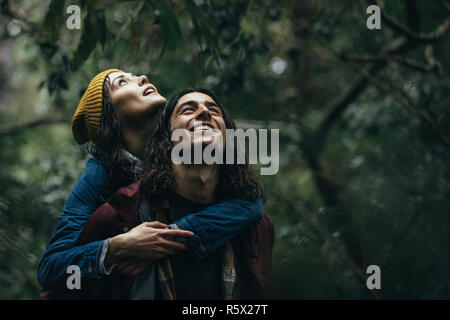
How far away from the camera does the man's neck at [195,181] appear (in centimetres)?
162

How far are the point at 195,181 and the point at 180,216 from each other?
145mm

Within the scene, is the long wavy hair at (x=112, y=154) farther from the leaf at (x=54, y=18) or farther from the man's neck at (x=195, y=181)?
the leaf at (x=54, y=18)

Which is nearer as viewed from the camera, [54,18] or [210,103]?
[210,103]

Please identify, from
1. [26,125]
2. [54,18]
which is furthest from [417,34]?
[26,125]

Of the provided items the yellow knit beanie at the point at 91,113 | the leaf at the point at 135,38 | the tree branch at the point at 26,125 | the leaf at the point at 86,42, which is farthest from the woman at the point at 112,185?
the tree branch at the point at 26,125

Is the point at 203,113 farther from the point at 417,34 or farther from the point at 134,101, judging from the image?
the point at 417,34

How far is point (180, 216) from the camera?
5.34 feet

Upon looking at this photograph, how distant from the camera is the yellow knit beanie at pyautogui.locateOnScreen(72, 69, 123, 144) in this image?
5.56ft

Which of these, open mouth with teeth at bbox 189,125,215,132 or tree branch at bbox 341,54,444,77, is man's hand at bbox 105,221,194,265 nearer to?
open mouth with teeth at bbox 189,125,215,132

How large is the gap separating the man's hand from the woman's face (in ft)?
1.45

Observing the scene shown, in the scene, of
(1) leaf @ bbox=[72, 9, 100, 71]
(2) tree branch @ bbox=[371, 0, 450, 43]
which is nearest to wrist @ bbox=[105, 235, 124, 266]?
(1) leaf @ bbox=[72, 9, 100, 71]

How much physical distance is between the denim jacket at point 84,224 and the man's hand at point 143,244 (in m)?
0.05

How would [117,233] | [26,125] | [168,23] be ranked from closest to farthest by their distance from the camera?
1. [117,233]
2. [168,23]
3. [26,125]
